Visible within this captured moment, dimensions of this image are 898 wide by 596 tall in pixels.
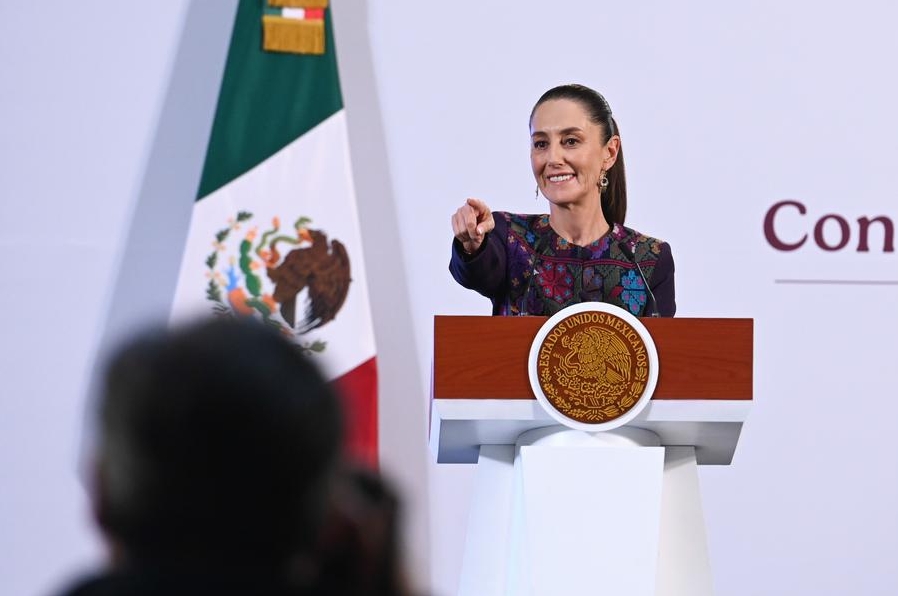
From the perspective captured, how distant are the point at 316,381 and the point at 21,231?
3.85m

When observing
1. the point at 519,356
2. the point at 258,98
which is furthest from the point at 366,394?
the point at 519,356

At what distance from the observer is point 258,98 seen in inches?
179

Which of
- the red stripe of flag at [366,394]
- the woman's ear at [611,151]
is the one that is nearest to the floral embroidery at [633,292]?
the woman's ear at [611,151]

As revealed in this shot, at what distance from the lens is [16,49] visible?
14.7 feet

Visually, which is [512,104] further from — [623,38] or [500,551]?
[500,551]

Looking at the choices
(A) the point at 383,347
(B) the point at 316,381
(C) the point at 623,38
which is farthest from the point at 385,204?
(B) the point at 316,381

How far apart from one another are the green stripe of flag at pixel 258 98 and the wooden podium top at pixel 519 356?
1960 millimetres

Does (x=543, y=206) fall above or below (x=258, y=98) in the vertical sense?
below

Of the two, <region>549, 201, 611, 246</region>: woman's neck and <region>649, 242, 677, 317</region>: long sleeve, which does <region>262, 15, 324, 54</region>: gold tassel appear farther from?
<region>649, 242, 677, 317</region>: long sleeve

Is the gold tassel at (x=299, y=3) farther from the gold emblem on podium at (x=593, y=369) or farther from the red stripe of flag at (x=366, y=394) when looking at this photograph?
the gold emblem on podium at (x=593, y=369)

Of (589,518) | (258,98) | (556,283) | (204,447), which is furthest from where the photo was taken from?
(258,98)

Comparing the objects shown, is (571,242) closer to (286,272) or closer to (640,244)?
(640,244)

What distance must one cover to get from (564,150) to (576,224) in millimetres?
168

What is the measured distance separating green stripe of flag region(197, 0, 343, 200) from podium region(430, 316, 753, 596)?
1.97m
